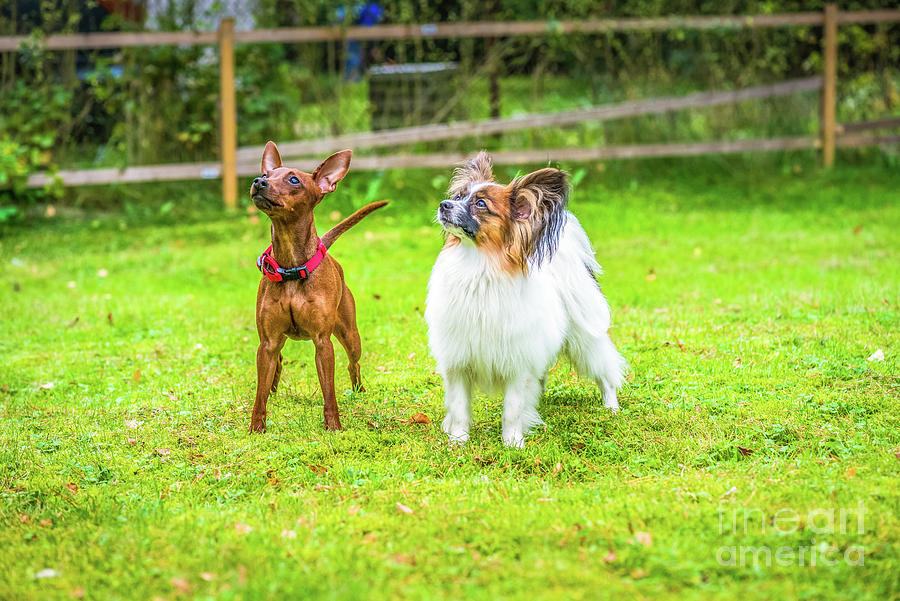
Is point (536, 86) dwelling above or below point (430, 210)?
above

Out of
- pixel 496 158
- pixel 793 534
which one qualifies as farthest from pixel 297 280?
pixel 496 158

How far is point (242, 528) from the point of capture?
348cm

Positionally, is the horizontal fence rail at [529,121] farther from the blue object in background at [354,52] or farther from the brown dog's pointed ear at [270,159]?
the brown dog's pointed ear at [270,159]

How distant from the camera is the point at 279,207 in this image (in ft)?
14.1

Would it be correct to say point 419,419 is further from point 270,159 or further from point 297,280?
point 270,159

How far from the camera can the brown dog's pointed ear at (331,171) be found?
4531 millimetres

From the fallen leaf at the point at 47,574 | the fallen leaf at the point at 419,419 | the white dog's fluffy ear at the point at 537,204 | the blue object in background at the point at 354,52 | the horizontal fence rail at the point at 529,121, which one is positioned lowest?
the fallen leaf at the point at 47,574

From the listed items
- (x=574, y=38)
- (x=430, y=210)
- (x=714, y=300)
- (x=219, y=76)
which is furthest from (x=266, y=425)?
(x=574, y=38)

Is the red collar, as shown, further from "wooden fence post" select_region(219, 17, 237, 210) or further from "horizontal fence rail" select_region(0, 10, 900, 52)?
"horizontal fence rail" select_region(0, 10, 900, 52)

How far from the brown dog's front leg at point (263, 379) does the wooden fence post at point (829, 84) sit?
9.11m

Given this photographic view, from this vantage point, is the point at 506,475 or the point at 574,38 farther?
the point at 574,38

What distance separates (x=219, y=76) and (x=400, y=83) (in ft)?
6.99

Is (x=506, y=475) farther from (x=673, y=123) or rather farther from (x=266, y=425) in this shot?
(x=673, y=123)

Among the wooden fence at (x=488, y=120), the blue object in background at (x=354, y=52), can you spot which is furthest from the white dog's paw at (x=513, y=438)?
the blue object in background at (x=354, y=52)
